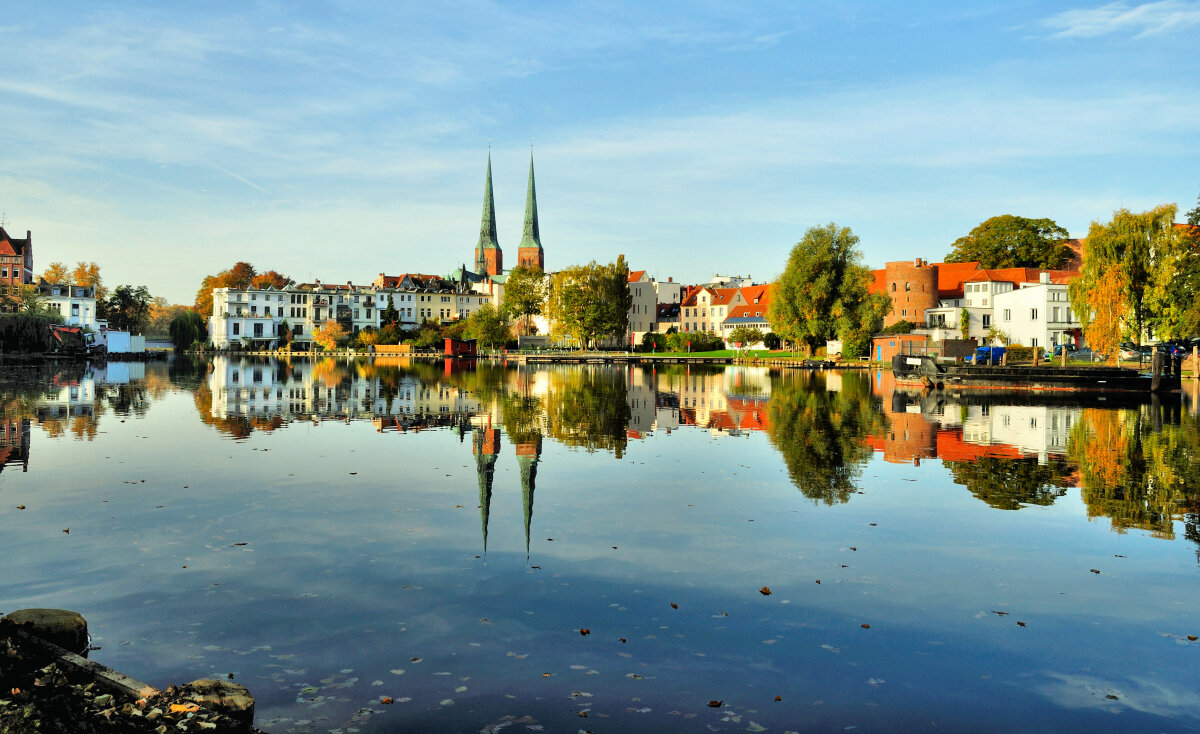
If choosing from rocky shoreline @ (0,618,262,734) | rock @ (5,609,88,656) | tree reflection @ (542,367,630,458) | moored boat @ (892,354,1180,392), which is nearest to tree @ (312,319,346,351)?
tree reflection @ (542,367,630,458)

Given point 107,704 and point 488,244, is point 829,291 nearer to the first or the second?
point 107,704

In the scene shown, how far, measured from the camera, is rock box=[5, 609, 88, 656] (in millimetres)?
6707

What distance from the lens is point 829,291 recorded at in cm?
8081

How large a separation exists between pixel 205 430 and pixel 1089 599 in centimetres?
2225

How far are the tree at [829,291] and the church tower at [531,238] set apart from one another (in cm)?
10390

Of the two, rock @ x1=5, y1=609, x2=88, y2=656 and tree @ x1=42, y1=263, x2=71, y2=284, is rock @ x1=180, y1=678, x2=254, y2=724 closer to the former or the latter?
rock @ x1=5, y1=609, x2=88, y2=656

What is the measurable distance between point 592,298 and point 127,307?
84864 mm

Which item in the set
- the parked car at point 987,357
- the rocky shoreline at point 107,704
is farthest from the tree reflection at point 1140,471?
the parked car at point 987,357

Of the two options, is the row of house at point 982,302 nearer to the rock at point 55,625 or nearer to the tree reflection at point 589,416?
the tree reflection at point 589,416

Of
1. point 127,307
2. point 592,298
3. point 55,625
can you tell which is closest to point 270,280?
point 127,307

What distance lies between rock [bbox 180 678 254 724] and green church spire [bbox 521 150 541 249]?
7086 inches

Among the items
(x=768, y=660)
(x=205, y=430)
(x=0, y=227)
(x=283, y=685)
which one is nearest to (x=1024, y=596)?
(x=768, y=660)

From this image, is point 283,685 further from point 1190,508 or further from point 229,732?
point 1190,508

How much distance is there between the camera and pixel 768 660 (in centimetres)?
709
